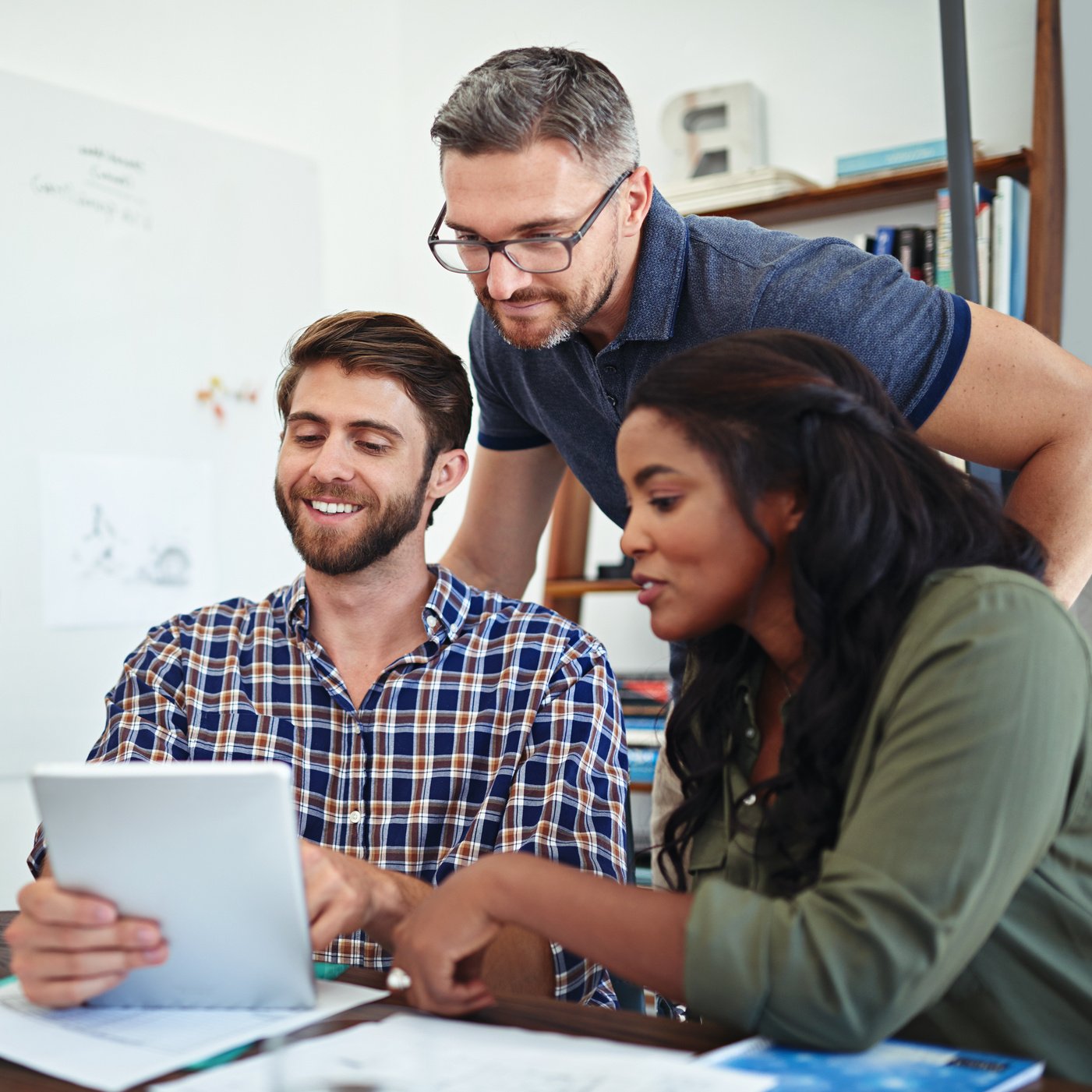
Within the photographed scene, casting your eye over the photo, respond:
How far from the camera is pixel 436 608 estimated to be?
1631 mm

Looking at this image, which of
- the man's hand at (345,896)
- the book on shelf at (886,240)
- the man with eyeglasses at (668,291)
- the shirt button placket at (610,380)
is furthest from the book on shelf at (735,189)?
the man's hand at (345,896)

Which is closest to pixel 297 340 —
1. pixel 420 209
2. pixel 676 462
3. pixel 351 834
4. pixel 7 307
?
pixel 351 834

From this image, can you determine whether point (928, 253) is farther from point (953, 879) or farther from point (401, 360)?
point (953, 879)

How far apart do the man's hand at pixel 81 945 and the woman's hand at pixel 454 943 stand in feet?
0.64

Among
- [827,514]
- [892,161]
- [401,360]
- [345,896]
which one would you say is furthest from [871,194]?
[345,896]

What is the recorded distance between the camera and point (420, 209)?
11.9 feet

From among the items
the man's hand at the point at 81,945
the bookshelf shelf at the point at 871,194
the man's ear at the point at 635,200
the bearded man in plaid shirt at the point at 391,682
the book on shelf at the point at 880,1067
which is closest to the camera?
the book on shelf at the point at 880,1067

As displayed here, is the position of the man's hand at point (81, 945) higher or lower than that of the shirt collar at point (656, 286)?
lower

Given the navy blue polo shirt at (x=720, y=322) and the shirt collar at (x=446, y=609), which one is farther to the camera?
the shirt collar at (x=446, y=609)

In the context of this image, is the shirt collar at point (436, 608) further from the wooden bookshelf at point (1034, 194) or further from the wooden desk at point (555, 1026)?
the wooden bookshelf at point (1034, 194)

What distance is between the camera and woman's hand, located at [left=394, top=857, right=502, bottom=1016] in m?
0.94

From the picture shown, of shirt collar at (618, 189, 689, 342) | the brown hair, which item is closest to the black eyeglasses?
shirt collar at (618, 189, 689, 342)

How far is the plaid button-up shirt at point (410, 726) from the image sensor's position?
1.44m

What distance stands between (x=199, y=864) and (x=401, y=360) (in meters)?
0.93
